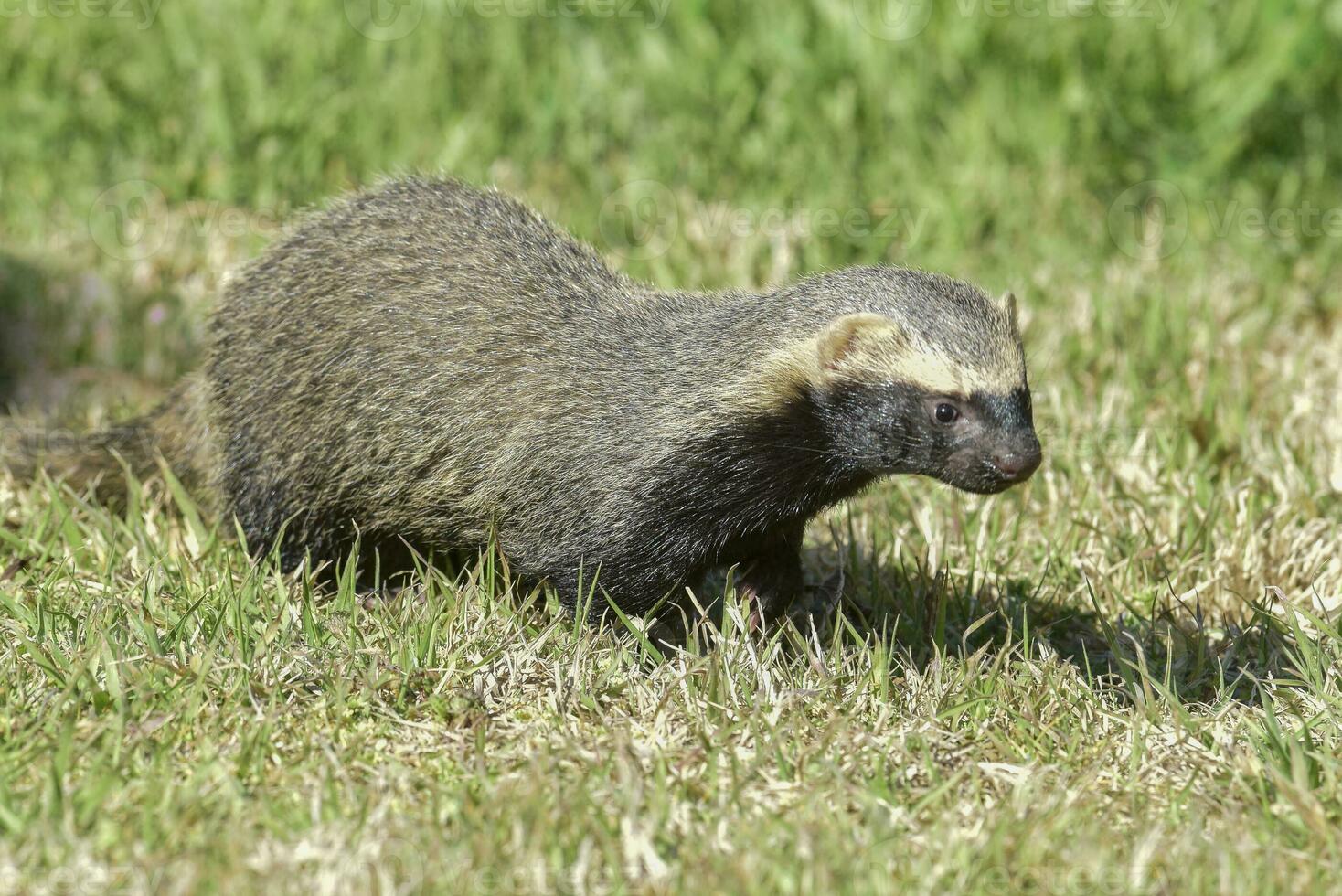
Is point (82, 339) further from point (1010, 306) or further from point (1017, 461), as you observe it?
point (1017, 461)

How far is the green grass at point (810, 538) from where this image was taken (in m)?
3.59

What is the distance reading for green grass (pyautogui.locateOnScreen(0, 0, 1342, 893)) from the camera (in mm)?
3594

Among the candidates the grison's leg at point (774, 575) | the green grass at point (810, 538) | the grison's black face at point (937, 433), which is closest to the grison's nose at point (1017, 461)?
the grison's black face at point (937, 433)

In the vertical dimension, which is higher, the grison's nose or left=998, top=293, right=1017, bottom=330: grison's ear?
left=998, top=293, right=1017, bottom=330: grison's ear

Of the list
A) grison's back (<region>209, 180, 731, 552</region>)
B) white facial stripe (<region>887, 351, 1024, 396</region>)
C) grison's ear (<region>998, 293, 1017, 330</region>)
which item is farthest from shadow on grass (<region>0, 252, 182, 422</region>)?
grison's ear (<region>998, 293, 1017, 330</region>)

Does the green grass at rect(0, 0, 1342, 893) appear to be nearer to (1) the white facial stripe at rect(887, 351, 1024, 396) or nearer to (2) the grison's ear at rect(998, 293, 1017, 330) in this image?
(1) the white facial stripe at rect(887, 351, 1024, 396)

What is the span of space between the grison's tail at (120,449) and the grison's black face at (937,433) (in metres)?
2.27

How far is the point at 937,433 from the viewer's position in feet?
14.7

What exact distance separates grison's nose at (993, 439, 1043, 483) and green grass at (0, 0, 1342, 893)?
0.51m

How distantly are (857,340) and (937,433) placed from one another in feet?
1.09

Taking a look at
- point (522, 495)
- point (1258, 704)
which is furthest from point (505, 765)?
point (1258, 704)

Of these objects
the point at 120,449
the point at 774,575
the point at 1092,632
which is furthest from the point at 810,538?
the point at 120,449

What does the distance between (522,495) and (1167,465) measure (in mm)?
2426

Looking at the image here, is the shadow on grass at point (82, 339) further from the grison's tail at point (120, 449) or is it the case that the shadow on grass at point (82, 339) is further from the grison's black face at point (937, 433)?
the grison's black face at point (937, 433)
